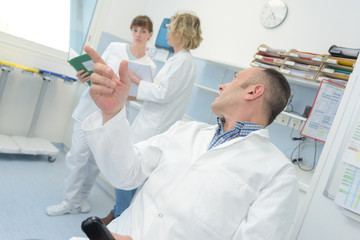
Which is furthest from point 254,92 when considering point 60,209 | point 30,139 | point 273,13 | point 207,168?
point 30,139

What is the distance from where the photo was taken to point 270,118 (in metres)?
1.16

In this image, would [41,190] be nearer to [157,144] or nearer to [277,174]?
[157,144]

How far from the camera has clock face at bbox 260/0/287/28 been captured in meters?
2.61

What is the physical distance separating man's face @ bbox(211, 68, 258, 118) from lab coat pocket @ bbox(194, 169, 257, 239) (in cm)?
29

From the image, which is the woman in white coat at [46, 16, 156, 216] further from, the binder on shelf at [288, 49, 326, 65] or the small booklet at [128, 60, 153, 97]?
the binder on shelf at [288, 49, 326, 65]

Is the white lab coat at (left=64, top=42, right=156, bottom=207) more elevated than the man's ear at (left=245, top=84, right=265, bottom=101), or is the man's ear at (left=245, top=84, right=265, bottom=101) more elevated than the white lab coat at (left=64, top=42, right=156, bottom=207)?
the man's ear at (left=245, top=84, right=265, bottom=101)

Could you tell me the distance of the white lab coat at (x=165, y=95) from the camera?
77.0 inches

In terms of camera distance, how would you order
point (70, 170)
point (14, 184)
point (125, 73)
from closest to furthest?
1. point (125, 73)
2. point (70, 170)
3. point (14, 184)

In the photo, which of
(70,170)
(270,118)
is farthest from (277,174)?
(70,170)

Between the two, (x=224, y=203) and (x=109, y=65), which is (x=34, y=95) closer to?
(x=109, y=65)

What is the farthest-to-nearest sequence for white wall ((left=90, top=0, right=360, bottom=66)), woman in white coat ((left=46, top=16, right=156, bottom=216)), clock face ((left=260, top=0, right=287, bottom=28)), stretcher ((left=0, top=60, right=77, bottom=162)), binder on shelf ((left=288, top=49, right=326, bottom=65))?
stretcher ((left=0, top=60, right=77, bottom=162)) < clock face ((left=260, top=0, right=287, bottom=28)) < white wall ((left=90, top=0, right=360, bottom=66)) < woman in white coat ((left=46, top=16, right=156, bottom=216)) < binder on shelf ((left=288, top=49, right=326, bottom=65))

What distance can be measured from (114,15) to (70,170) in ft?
7.53

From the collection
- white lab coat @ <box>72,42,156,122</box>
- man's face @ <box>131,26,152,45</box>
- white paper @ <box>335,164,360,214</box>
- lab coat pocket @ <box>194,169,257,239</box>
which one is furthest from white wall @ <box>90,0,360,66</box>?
lab coat pocket @ <box>194,169,257,239</box>

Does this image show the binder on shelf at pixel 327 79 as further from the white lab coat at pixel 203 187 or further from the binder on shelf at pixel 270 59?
the white lab coat at pixel 203 187
